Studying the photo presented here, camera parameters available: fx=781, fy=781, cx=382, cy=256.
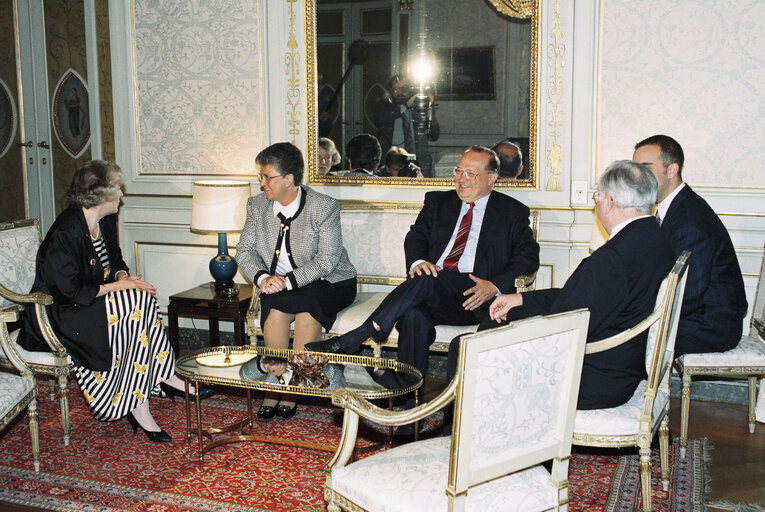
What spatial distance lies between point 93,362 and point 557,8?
3.19 metres

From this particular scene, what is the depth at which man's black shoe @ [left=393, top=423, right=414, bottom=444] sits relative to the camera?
12.5 feet

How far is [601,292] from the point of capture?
2828 mm

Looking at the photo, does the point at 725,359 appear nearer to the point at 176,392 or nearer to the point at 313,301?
the point at 313,301

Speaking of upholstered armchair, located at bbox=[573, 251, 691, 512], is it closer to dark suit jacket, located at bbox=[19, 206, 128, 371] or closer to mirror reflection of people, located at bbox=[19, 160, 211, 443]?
mirror reflection of people, located at bbox=[19, 160, 211, 443]

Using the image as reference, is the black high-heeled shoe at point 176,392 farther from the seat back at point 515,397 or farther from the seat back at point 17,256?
the seat back at point 515,397

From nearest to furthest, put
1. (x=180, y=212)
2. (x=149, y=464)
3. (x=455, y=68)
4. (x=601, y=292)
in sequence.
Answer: (x=601, y=292) → (x=149, y=464) → (x=455, y=68) → (x=180, y=212)

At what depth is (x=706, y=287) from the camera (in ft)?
11.9

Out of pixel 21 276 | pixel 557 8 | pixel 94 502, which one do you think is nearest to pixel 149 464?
pixel 94 502

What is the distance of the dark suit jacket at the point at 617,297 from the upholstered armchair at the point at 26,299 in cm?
236

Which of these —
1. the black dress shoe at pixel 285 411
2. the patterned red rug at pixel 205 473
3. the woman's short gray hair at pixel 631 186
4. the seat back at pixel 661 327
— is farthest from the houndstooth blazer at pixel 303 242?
the seat back at pixel 661 327

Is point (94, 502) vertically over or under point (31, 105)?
under

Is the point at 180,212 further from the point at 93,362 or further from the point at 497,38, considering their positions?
the point at 497,38

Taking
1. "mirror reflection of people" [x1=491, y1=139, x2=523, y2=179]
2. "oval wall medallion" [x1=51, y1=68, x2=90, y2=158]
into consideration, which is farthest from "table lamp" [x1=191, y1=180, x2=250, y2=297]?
"oval wall medallion" [x1=51, y1=68, x2=90, y2=158]

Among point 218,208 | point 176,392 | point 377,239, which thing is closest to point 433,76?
point 377,239
